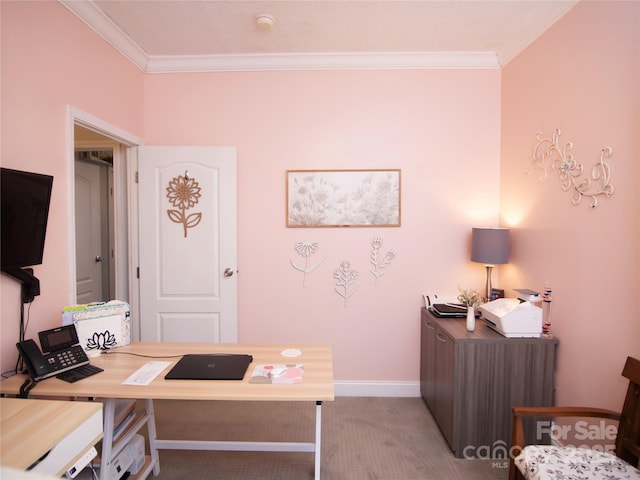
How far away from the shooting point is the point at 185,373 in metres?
1.50

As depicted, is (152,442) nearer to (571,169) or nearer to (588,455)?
(588,455)

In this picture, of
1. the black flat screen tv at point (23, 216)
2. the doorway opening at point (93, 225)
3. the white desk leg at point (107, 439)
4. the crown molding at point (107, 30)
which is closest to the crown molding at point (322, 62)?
the crown molding at point (107, 30)

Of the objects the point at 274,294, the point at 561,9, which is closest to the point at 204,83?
the point at 274,294

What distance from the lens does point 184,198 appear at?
8.82 feet

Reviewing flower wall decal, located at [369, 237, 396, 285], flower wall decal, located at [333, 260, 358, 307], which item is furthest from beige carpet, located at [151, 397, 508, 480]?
flower wall decal, located at [369, 237, 396, 285]

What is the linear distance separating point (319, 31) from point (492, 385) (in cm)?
275

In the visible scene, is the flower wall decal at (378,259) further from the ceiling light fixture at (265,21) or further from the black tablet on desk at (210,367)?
the ceiling light fixture at (265,21)

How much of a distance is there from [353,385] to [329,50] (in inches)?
114

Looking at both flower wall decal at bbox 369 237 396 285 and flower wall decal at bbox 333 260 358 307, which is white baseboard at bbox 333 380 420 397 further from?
flower wall decal at bbox 369 237 396 285

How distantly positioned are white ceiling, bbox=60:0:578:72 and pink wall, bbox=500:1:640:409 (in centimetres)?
33

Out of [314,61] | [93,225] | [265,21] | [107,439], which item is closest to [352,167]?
[314,61]

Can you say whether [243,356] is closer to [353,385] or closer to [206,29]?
[353,385]

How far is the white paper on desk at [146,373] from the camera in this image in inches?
56.7

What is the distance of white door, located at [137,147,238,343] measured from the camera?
2674 mm
